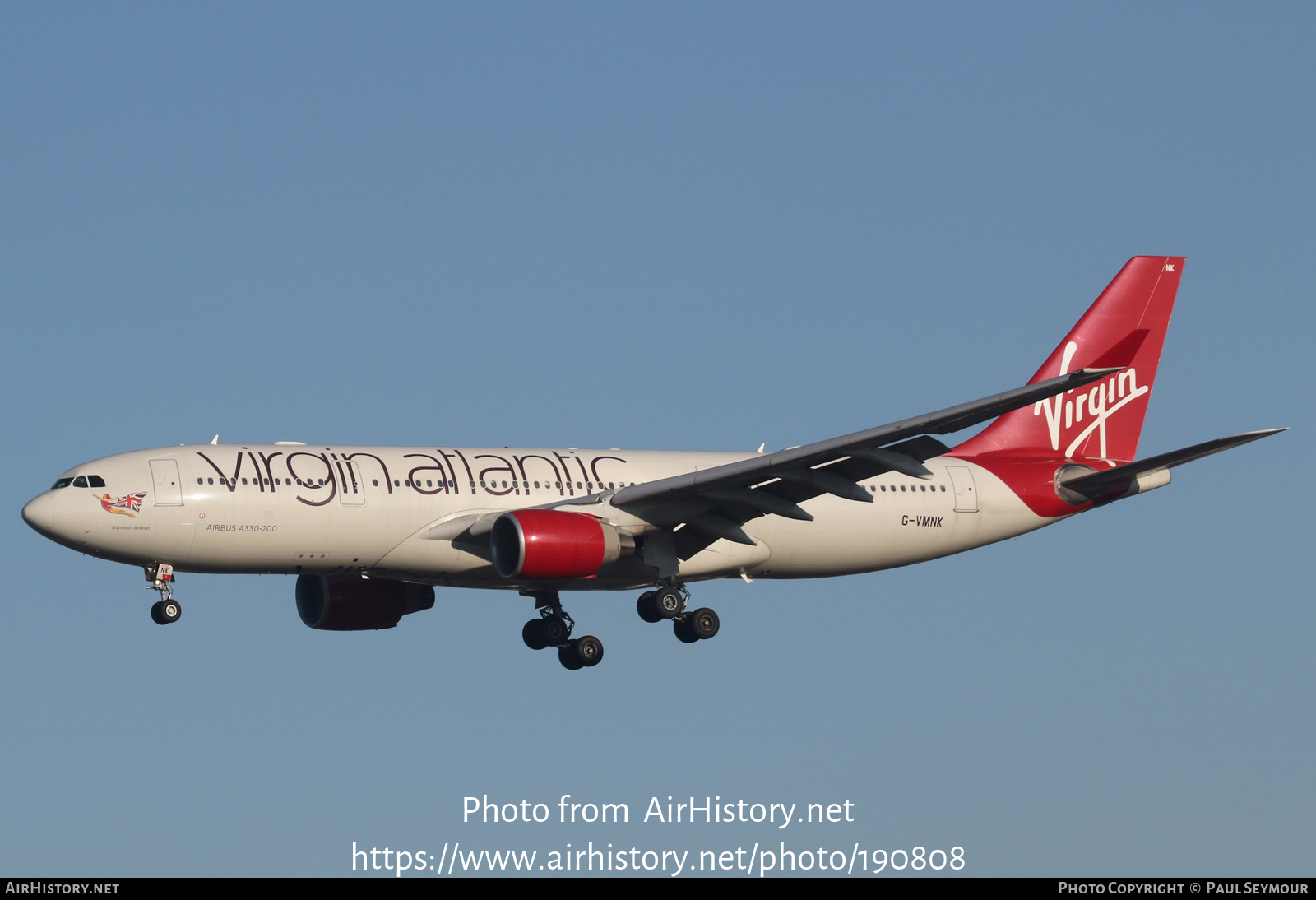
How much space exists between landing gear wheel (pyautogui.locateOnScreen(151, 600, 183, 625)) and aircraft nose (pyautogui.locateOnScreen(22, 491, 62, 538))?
107 inches

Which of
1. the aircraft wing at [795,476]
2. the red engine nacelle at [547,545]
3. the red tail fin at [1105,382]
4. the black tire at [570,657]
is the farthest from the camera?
the red tail fin at [1105,382]

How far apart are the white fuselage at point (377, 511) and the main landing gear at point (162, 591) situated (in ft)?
0.90

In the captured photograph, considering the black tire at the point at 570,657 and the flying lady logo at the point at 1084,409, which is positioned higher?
the flying lady logo at the point at 1084,409

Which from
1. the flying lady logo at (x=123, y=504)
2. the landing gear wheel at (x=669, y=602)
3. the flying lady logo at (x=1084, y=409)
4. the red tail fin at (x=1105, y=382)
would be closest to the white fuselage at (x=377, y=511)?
the flying lady logo at (x=123, y=504)

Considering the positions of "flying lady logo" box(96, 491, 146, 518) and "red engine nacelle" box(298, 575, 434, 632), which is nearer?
"flying lady logo" box(96, 491, 146, 518)

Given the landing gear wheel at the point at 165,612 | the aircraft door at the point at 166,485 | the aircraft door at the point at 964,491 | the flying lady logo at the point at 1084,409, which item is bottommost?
the landing gear wheel at the point at 165,612

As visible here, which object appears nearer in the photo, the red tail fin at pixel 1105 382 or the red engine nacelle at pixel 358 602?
the red engine nacelle at pixel 358 602

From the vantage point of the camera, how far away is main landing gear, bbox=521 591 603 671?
155 feet

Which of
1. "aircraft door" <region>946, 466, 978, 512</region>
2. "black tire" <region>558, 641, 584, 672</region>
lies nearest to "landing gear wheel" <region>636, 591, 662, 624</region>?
"black tire" <region>558, 641, 584, 672</region>

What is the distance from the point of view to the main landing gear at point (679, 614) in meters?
45.4

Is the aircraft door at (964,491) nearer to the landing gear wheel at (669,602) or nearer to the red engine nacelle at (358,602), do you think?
the landing gear wheel at (669,602)

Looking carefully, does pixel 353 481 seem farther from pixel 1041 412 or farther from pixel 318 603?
pixel 1041 412

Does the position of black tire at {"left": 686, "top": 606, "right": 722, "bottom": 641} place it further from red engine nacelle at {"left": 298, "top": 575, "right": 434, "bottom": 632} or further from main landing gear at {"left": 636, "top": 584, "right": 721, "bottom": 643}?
red engine nacelle at {"left": 298, "top": 575, "right": 434, "bottom": 632}

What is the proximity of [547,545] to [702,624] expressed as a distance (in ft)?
19.5
